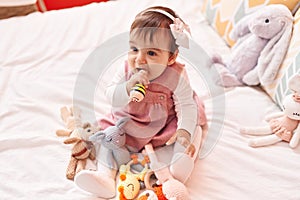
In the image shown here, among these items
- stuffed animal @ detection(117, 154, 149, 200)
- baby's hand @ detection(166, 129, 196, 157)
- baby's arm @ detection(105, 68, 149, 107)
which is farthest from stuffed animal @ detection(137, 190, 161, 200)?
baby's arm @ detection(105, 68, 149, 107)

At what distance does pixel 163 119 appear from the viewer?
98 cm

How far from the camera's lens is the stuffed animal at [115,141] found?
3.07 ft

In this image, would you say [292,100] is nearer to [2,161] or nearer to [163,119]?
[163,119]

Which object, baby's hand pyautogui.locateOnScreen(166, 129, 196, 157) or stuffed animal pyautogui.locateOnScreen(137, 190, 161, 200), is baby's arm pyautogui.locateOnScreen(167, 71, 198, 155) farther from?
stuffed animal pyautogui.locateOnScreen(137, 190, 161, 200)

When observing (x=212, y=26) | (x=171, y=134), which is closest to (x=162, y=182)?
(x=171, y=134)

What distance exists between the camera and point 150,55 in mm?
908

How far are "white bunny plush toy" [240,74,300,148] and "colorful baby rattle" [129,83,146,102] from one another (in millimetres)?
328

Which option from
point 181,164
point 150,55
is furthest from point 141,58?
point 181,164

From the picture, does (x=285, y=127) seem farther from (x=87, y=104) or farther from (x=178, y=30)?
(x=87, y=104)

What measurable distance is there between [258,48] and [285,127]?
0.30 meters

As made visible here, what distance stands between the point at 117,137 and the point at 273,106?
1.65 feet

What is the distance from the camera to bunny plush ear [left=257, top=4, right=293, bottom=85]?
1086 millimetres

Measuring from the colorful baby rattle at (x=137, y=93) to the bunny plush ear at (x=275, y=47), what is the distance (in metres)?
0.42

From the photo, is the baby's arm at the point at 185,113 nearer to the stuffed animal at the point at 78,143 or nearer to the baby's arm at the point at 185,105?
the baby's arm at the point at 185,105
